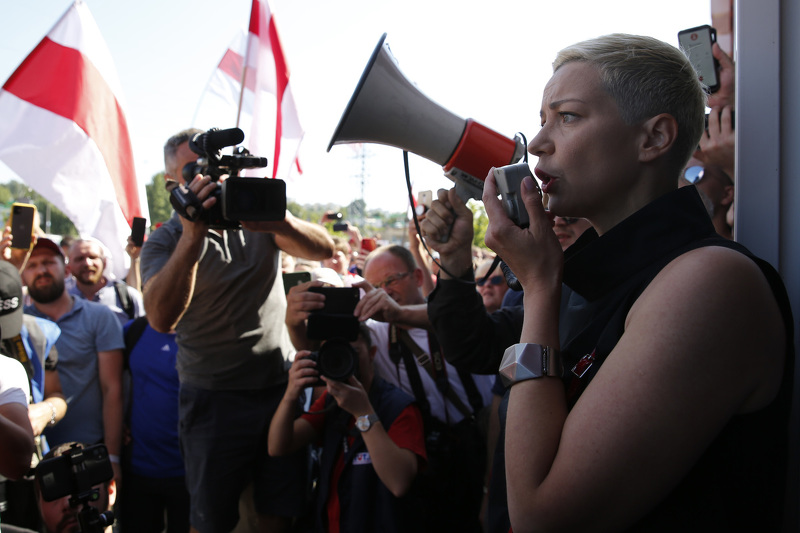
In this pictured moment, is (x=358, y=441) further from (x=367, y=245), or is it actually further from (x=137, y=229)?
(x=367, y=245)

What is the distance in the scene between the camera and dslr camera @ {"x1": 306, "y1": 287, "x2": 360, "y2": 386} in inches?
106

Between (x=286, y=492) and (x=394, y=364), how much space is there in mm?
875

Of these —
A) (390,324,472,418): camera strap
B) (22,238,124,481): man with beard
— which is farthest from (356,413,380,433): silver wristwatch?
(22,238,124,481): man with beard

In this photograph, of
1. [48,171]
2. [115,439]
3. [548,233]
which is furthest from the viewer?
[48,171]

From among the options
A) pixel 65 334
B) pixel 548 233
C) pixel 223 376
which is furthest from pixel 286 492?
pixel 548 233

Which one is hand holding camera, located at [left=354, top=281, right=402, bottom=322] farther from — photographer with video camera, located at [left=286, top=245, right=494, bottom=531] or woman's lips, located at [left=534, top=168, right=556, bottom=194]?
woman's lips, located at [left=534, top=168, right=556, bottom=194]

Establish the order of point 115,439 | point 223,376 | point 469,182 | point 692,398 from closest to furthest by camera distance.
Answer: point 692,398 < point 469,182 < point 223,376 < point 115,439

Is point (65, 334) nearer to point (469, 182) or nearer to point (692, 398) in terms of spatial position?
point (469, 182)

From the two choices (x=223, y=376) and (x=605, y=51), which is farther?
(x=223, y=376)

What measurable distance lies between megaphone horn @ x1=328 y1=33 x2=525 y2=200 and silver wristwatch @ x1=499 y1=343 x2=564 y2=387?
913mm

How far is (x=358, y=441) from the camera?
273cm

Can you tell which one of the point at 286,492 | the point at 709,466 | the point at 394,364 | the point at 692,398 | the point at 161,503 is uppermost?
the point at 692,398

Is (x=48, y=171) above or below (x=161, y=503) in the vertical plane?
above

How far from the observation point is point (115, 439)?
12.6ft
